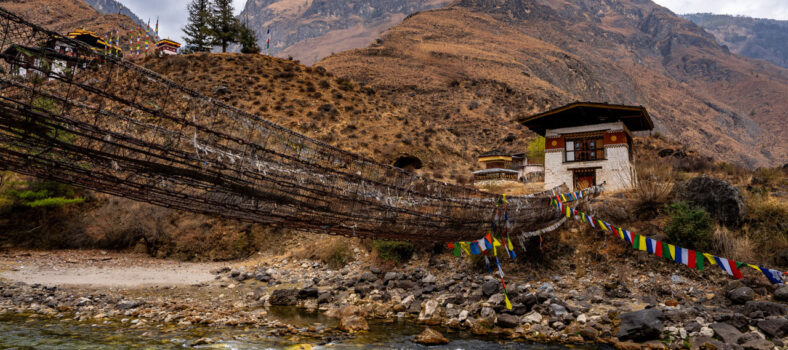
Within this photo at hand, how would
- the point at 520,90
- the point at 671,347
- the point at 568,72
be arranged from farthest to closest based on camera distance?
the point at 568,72
the point at 520,90
the point at 671,347

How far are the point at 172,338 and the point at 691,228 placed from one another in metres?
15.4

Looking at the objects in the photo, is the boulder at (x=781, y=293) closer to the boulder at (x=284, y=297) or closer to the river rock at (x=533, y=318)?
the river rock at (x=533, y=318)

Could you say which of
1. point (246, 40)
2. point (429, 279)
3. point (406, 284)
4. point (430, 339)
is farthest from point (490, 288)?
point (246, 40)

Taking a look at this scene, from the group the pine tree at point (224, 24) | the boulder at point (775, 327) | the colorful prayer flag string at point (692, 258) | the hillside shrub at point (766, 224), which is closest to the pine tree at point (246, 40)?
the pine tree at point (224, 24)

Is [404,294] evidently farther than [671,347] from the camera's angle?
Yes

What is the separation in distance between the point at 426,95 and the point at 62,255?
158 feet

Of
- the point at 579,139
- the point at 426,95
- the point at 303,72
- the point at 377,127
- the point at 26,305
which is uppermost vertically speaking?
the point at 426,95

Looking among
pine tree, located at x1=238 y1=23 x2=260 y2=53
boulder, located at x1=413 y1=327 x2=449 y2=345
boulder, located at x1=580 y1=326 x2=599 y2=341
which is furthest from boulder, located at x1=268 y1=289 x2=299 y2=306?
pine tree, located at x1=238 y1=23 x2=260 y2=53

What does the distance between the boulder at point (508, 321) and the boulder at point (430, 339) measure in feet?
6.50

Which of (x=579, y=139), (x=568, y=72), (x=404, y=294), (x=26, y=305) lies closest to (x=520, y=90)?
(x=568, y=72)

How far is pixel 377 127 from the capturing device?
3394 cm

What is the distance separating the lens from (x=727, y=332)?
8266 millimetres

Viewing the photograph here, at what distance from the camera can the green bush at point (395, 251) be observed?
16484 millimetres

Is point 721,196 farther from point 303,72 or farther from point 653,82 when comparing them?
point 653,82
